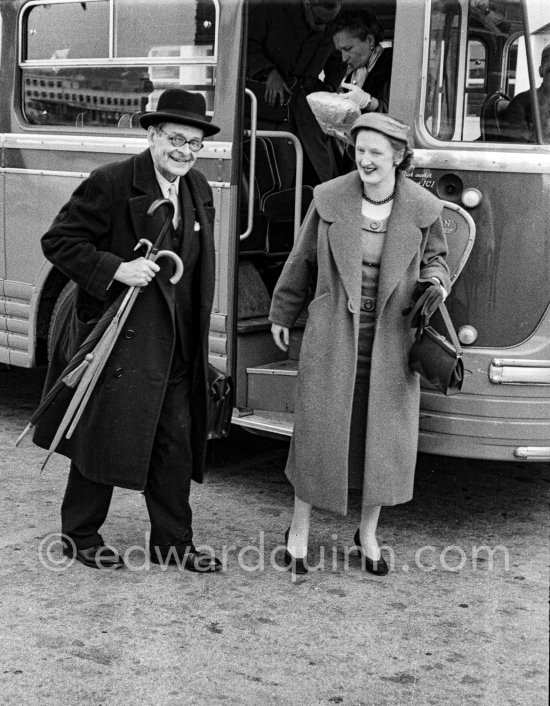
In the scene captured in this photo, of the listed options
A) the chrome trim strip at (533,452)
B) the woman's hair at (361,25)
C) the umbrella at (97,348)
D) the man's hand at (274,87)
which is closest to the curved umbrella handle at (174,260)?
the umbrella at (97,348)

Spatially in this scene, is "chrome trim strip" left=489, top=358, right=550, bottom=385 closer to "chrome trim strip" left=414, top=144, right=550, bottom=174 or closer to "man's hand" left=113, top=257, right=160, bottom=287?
"chrome trim strip" left=414, top=144, right=550, bottom=174

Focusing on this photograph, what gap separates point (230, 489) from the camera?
5527 mm

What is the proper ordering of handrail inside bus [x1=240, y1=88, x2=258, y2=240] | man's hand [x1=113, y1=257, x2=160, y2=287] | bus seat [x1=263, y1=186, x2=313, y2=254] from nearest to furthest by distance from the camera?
man's hand [x1=113, y1=257, x2=160, y2=287] → handrail inside bus [x1=240, y1=88, x2=258, y2=240] → bus seat [x1=263, y1=186, x2=313, y2=254]

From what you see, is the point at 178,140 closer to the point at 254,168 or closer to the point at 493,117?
the point at 493,117

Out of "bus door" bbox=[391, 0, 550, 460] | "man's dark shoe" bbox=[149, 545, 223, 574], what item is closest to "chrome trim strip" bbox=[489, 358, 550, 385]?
"bus door" bbox=[391, 0, 550, 460]

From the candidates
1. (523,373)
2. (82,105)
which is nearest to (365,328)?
(523,373)

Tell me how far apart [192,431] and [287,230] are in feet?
6.89

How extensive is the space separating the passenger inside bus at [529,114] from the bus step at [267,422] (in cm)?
161

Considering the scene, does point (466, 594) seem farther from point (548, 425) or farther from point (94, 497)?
point (94, 497)

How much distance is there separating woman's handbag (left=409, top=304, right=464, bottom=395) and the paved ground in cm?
82

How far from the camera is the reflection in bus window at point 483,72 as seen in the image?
4.43m

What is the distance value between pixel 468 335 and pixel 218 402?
3.46 feet

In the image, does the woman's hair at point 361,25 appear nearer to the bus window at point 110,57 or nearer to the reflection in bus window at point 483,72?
the bus window at point 110,57

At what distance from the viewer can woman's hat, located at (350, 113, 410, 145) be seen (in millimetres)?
4031
